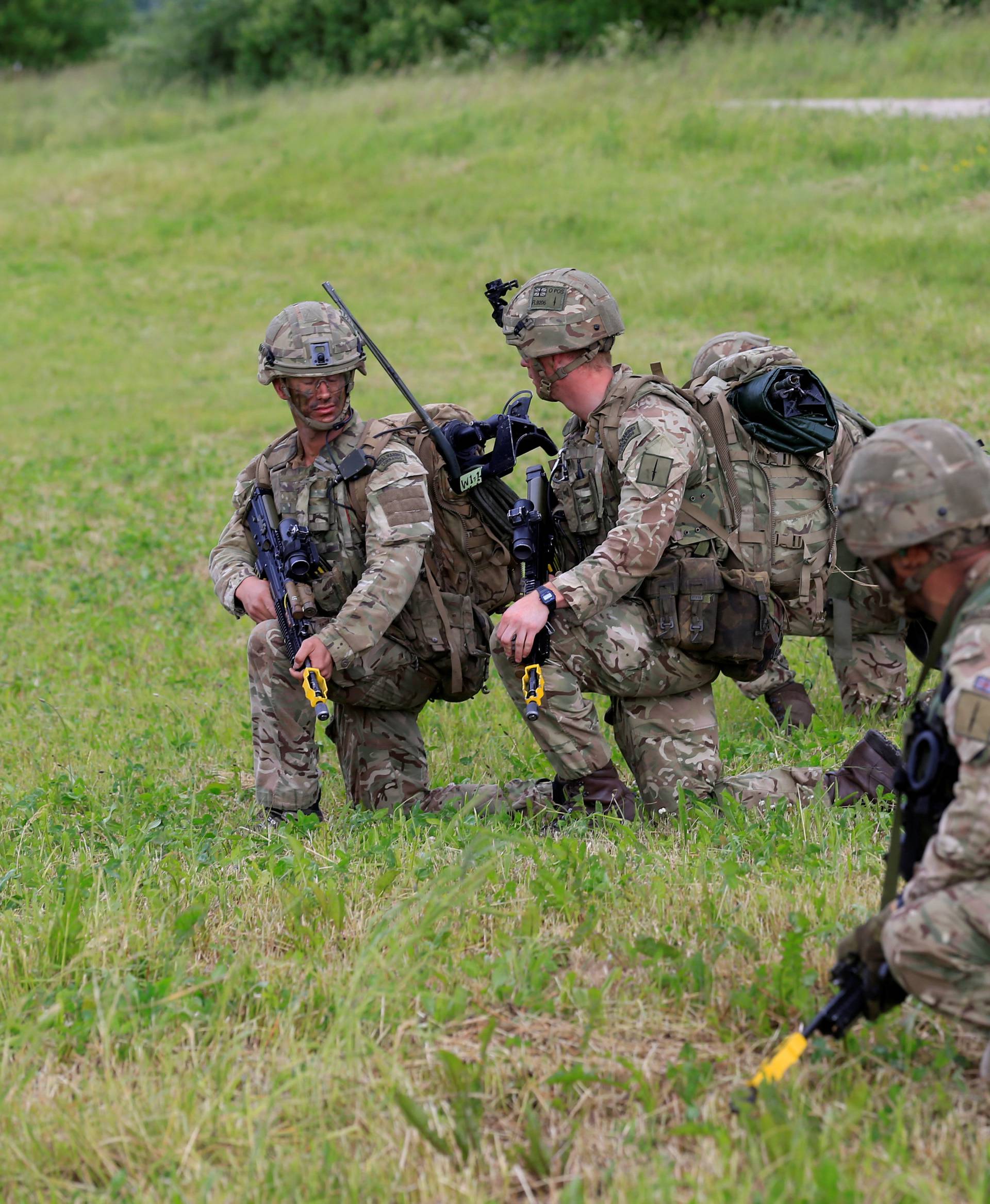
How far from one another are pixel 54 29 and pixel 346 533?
1848 inches


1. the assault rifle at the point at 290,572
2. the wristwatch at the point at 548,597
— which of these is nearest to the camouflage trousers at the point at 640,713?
the wristwatch at the point at 548,597

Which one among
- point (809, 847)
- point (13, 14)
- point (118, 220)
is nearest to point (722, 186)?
point (118, 220)

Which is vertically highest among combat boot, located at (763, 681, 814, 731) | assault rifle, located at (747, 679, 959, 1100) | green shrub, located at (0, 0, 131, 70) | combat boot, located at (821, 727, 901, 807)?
assault rifle, located at (747, 679, 959, 1100)

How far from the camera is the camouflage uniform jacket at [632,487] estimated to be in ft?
16.2

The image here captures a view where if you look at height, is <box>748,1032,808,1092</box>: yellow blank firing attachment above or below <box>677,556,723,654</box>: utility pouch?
above

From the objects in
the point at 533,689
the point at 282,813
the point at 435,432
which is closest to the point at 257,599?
the point at 282,813

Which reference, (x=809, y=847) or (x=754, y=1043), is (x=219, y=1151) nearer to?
(x=754, y=1043)

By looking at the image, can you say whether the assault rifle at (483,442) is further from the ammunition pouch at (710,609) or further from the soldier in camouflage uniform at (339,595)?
the ammunition pouch at (710,609)

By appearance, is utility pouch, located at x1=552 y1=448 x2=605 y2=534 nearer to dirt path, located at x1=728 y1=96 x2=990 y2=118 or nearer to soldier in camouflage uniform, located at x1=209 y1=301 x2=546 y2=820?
soldier in camouflage uniform, located at x1=209 y1=301 x2=546 y2=820

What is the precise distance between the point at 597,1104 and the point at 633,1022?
29cm

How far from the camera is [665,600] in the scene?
5.24m

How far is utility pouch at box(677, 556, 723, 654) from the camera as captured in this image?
205 inches

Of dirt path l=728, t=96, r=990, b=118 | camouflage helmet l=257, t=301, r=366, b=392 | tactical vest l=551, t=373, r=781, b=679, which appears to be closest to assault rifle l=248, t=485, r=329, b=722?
camouflage helmet l=257, t=301, r=366, b=392

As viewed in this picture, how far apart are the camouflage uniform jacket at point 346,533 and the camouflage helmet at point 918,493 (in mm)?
2581
